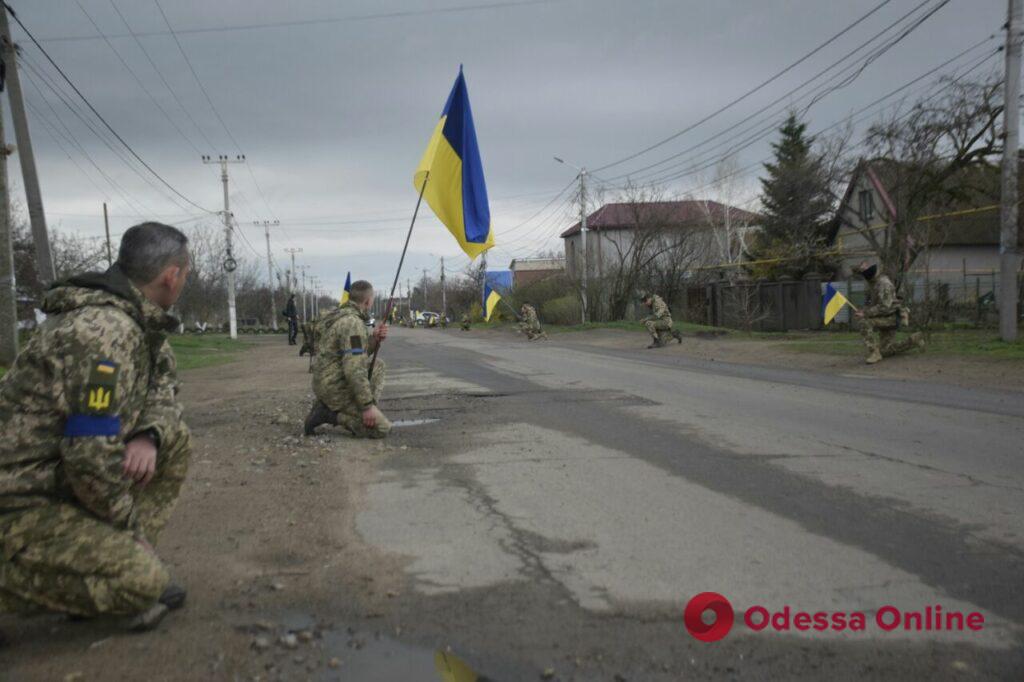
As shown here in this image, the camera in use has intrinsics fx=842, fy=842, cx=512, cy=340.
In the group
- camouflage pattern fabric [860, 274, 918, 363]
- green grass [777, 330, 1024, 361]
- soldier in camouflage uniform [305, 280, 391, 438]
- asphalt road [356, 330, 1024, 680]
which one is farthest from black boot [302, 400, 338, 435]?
green grass [777, 330, 1024, 361]

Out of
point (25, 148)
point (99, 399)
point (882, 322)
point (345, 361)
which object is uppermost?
point (25, 148)

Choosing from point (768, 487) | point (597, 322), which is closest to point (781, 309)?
point (597, 322)

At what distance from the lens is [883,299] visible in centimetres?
1652

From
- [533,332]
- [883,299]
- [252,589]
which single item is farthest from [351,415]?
[533,332]

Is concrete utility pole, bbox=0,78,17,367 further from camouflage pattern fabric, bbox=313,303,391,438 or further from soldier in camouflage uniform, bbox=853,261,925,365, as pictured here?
soldier in camouflage uniform, bbox=853,261,925,365

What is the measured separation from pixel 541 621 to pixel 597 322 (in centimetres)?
3774

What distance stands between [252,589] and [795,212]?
3751 centimetres

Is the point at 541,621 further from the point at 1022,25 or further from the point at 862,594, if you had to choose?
the point at 1022,25

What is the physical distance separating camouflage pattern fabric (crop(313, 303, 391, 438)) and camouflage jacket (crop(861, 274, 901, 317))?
1158 cm

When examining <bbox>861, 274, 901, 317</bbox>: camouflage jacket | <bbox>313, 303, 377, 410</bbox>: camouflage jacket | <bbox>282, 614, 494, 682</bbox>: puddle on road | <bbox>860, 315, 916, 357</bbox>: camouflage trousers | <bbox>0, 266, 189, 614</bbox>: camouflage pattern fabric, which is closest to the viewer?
<bbox>282, 614, 494, 682</bbox>: puddle on road

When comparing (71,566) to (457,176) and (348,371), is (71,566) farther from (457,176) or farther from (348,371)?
(457,176)

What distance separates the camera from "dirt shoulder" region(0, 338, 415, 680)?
328 cm

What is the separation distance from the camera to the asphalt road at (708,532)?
11.1 ft

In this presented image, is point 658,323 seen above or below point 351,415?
above
